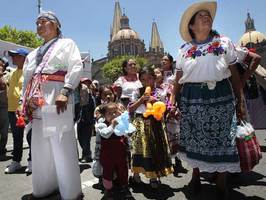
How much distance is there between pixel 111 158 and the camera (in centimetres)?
373

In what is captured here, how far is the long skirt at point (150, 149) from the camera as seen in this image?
13.1 ft

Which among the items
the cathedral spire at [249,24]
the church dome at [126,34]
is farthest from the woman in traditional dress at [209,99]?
the church dome at [126,34]

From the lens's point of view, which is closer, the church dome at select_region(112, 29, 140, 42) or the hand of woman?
the hand of woman

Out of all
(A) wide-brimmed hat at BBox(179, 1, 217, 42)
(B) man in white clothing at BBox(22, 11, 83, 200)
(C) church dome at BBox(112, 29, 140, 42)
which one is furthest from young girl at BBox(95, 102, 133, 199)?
(C) church dome at BBox(112, 29, 140, 42)

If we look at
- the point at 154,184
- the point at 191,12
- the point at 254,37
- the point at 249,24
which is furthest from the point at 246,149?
the point at 249,24

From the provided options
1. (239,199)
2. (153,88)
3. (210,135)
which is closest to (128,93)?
(153,88)

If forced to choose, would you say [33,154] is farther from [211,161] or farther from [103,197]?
[211,161]

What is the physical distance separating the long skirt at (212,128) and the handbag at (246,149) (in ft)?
0.16

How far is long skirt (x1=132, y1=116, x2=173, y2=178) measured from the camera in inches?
157

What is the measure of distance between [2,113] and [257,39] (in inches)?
3167

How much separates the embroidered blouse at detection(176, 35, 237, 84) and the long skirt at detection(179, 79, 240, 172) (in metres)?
0.11

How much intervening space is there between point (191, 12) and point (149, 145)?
1.65 m

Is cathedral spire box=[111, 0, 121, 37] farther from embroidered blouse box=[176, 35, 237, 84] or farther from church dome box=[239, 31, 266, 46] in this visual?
embroidered blouse box=[176, 35, 237, 84]

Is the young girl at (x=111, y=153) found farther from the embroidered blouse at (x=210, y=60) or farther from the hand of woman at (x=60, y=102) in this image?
the embroidered blouse at (x=210, y=60)
